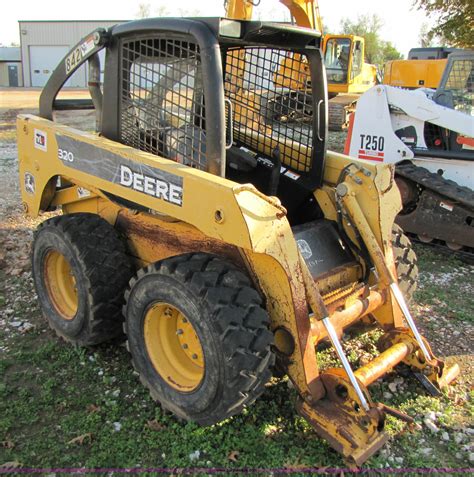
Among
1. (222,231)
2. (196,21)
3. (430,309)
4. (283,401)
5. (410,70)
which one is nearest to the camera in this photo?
(222,231)

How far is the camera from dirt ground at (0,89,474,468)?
273 cm

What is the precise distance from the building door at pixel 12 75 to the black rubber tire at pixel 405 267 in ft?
163

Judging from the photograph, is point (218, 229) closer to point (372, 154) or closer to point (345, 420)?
point (345, 420)

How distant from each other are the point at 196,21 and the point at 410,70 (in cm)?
1331

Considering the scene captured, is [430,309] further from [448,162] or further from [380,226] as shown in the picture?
[448,162]

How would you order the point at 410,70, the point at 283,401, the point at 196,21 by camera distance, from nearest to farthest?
the point at 196,21
the point at 283,401
the point at 410,70

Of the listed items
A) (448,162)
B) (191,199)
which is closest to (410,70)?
(448,162)

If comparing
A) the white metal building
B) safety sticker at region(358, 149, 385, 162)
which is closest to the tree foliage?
the white metal building

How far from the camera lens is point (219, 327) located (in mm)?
2555

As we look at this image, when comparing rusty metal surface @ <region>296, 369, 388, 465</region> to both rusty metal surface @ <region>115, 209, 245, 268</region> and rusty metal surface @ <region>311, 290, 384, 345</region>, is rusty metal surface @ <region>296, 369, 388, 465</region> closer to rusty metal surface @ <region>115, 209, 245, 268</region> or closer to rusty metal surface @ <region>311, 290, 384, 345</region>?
rusty metal surface @ <region>311, 290, 384, 345</region>

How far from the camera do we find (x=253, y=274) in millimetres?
2840

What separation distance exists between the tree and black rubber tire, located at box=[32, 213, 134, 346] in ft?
59.5

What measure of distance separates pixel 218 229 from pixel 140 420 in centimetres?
123

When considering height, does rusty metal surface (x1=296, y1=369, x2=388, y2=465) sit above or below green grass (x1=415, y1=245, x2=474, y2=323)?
above
